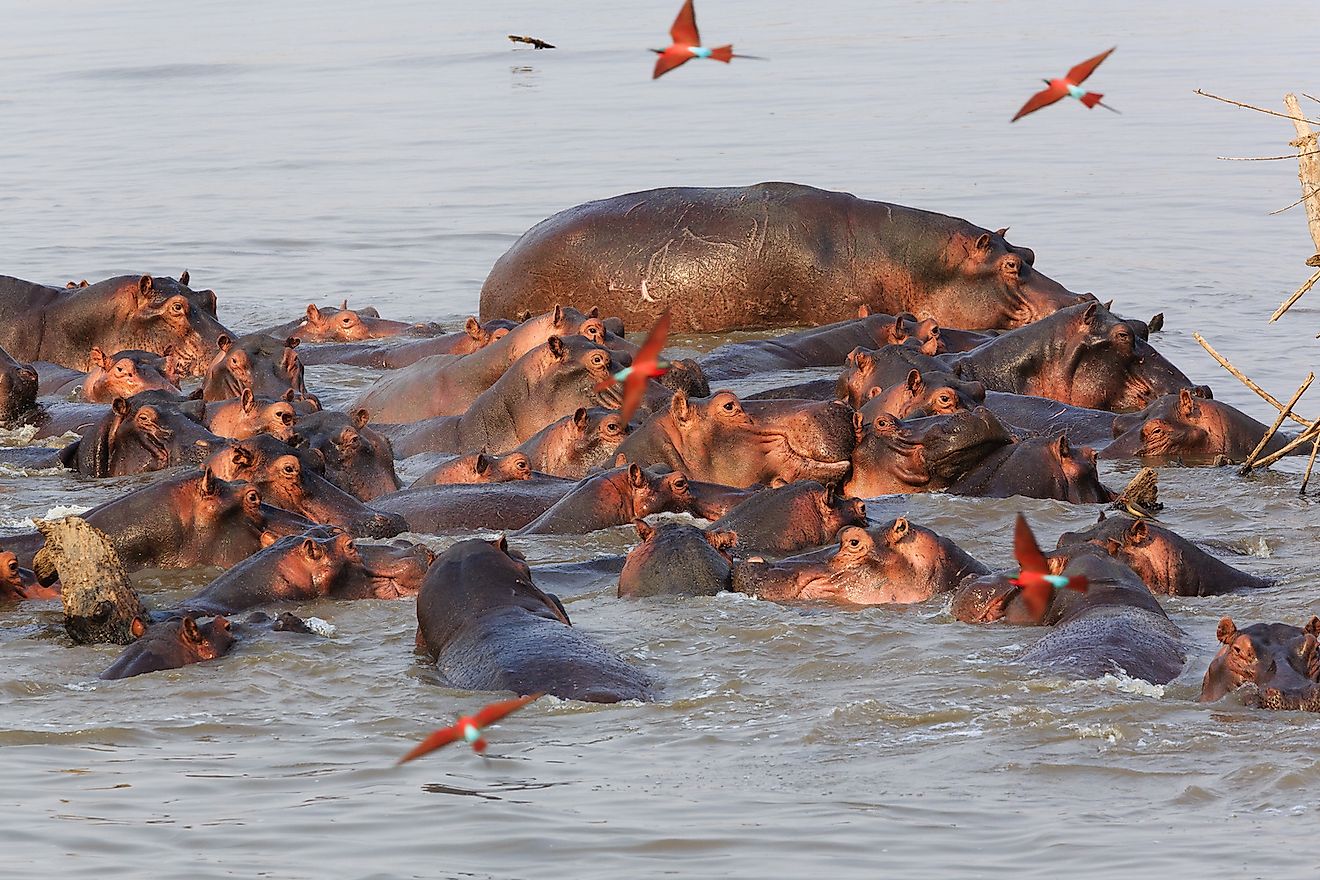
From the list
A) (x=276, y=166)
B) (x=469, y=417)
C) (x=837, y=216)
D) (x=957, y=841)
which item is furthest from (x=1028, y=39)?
(x=957, y=841)

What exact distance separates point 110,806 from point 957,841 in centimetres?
221

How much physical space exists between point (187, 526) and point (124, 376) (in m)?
3.60

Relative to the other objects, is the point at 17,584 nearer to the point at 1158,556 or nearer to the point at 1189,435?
the point at 1158,556

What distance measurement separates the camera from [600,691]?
6.06 meters

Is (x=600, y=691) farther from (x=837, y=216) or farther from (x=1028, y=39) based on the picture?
(x=1028, y=39)

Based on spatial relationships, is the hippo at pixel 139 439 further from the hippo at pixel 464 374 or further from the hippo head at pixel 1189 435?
the hippo head at pixel 1189 435

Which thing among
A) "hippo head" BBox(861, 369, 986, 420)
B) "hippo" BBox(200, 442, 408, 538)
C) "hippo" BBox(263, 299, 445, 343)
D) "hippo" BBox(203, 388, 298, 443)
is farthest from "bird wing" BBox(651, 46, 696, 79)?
"hippo" BBox(263, 299, 445, 343)

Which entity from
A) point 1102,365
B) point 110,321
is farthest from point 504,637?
point 110,321

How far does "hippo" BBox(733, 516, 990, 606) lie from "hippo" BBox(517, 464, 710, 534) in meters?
1.04

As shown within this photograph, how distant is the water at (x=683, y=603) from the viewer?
513 centimetres

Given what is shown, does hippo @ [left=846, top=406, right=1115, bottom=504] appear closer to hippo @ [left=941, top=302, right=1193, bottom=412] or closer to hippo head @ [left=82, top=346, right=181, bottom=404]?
hippo @ [left=941, top=302, right=1193, bottom=412]

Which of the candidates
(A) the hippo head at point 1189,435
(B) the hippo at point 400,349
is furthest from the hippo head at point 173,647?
(B) the hippo at point 400,349

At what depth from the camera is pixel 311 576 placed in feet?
24.0

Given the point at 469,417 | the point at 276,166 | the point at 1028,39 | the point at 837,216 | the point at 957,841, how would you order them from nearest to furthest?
1. the point at 957,841
2. the point at 469,417
3. the point at 837,216
4. the point at 276,166
5. the point at 1028,39
